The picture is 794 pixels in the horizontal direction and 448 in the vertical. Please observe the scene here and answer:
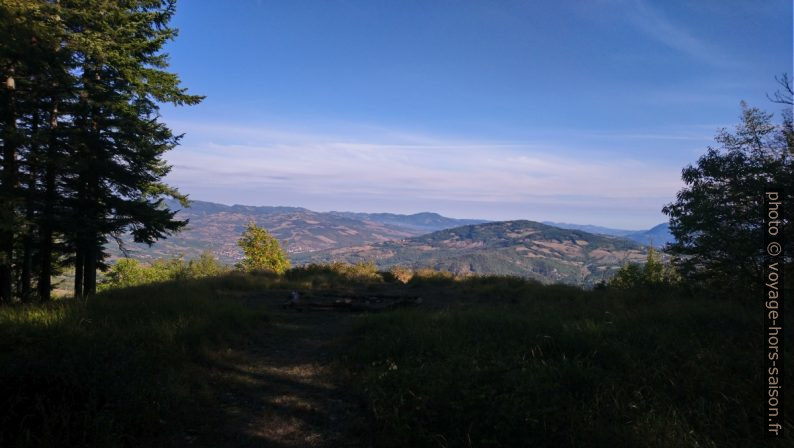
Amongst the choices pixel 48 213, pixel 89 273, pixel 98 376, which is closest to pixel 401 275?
pixel 89 273

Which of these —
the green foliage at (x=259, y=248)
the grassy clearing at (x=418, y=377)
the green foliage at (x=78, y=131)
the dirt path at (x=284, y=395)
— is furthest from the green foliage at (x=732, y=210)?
the green foliage at (x=259, y=248)

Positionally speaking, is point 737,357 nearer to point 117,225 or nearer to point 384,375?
point 384,375

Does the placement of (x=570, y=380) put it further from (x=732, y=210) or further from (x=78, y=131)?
(x=78, y=131)

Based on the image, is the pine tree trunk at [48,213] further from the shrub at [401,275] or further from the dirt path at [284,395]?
the shrub at [401,275]

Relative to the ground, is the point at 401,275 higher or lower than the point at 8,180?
lower

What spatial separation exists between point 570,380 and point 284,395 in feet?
13.2

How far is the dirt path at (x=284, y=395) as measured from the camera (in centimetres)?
450

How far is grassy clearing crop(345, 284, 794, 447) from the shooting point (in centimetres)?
394

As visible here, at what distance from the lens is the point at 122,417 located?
4094mm

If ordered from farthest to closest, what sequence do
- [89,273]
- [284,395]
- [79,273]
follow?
[79,273], [89,273], [284,395]

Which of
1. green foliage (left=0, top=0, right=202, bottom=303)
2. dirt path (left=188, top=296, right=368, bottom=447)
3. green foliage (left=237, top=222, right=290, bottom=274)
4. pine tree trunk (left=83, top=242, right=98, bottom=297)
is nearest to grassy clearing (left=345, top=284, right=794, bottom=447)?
dirt path (left=188, top=296, right=368, bottom=447)

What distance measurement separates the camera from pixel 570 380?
496 cm

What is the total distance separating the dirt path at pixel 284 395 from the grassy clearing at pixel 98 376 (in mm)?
506

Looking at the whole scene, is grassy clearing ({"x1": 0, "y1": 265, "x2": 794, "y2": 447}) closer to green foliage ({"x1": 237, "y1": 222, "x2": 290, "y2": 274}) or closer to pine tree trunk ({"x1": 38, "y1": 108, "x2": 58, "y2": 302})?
pine tree trunk ({"x1": 38, "y1": 108, "x2": 58, "y2": 302})
